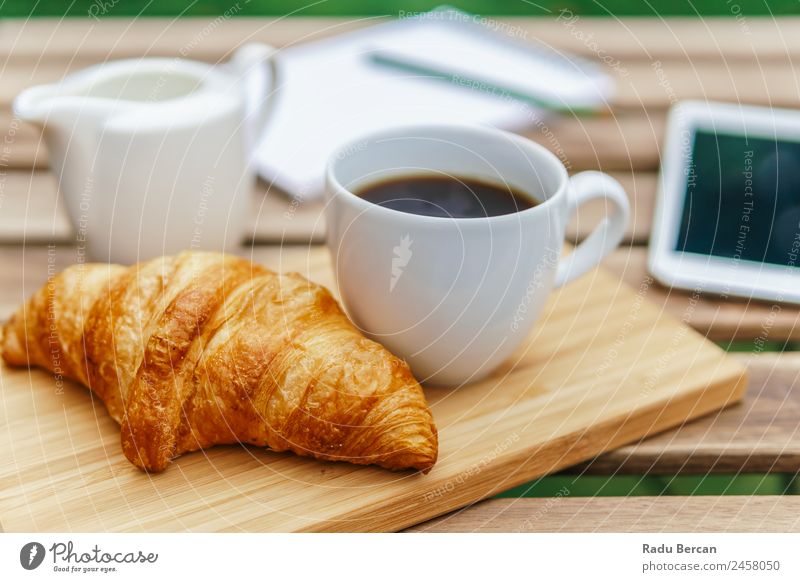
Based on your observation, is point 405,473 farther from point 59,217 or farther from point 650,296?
point 59,217

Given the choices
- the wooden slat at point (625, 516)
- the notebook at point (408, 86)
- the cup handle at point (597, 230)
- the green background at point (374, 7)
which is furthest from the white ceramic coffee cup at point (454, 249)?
the green background at point (374, 7)

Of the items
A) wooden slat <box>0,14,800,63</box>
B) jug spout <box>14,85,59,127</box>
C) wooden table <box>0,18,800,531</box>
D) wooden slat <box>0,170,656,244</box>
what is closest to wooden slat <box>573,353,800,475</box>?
wooden table <box>0,18,800,531</box>

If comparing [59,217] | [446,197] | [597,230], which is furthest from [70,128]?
[597,230]

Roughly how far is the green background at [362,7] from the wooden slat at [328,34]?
0.04ft

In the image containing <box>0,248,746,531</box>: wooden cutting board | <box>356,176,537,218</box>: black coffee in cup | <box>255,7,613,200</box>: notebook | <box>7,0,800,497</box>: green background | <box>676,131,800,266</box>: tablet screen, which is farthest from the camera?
<box>7,0,800,497</box>: green background

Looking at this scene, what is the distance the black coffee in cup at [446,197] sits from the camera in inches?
24.0

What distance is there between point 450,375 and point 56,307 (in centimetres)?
28

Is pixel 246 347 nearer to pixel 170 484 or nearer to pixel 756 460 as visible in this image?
pixel 170 484

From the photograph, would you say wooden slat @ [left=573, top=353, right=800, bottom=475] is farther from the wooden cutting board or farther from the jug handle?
the jug handle

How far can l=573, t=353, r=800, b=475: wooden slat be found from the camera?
58cm

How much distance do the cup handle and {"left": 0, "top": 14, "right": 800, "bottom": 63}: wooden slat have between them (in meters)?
0.54

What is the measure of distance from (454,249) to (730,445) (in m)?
0.24

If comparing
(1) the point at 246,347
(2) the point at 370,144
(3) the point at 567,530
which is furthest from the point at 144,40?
(3) the point at 567,530

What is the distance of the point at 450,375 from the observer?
60 cm
